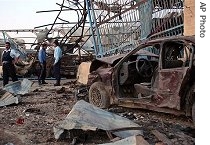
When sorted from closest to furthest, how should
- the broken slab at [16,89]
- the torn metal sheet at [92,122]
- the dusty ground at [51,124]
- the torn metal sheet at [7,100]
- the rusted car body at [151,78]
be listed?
the torn metal sheet at [92,122] < the dusty ground at [51,124] < the rusted car body at [151,78] < the torn metal sheet at [7,100] < the broken slab at [16,89]

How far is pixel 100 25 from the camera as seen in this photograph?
13.2 meters

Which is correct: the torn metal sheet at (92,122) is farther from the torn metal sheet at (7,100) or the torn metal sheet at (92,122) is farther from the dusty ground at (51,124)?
the torn metal sheet at (7,100)

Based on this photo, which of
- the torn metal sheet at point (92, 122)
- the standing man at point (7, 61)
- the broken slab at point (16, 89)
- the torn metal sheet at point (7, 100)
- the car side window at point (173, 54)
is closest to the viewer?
the torn metal sheet at point (92, 122)

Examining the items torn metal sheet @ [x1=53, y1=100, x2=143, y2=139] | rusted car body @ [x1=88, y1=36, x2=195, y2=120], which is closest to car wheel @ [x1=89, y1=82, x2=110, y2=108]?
rusted car body @ [x1=88, y1=36, x2=195, y2=120]

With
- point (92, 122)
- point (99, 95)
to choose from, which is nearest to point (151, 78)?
point (99, 95)

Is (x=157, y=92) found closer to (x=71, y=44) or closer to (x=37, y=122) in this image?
(x=37, y=122)

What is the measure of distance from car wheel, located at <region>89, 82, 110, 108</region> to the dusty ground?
25 cm

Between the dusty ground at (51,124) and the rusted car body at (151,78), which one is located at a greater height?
the rusted car body at (151,78)

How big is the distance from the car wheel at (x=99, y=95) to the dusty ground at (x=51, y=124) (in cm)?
25

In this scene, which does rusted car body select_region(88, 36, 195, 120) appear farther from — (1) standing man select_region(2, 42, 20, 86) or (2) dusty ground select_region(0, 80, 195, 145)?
(1) standing man select_region(2, 42, 20, 86)

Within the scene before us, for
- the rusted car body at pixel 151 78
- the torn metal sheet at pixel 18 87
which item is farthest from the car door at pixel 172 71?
the torn metal sheet at pixel 18 87

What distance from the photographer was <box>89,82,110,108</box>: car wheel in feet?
26.2

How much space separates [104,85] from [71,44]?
392 inches

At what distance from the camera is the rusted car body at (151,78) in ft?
A: 19.9
